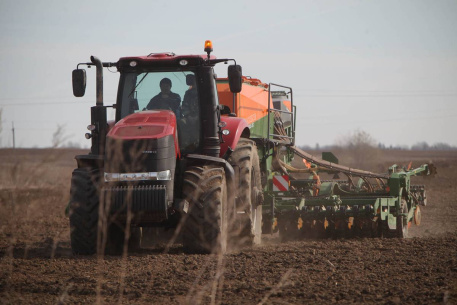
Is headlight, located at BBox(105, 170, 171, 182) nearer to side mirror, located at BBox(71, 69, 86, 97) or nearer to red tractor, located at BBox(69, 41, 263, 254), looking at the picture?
red tractor, located at BBox(69, 41, 263, 254)

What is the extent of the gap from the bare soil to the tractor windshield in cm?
167

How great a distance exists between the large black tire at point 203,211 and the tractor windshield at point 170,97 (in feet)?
2.17

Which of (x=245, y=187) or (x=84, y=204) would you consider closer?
(x=84, y=204)

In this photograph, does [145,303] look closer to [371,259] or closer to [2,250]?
[371,259]

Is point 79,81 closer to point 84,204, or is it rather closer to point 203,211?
point 84,204

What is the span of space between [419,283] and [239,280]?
70.5 inches

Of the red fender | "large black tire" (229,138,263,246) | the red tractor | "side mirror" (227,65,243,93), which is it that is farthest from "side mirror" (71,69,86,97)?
"large black tire" (229,138,263,246)

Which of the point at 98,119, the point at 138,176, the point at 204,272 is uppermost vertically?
the point at 98,119

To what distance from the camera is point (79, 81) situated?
8.76 m

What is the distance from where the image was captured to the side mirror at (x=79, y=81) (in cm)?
875

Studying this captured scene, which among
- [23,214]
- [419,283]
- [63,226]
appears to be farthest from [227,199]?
[63,226]

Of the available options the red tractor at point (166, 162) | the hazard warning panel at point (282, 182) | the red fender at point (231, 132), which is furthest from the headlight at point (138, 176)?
Result: the hazard warning panel at point (282, 182)

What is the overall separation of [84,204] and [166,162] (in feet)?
3.62

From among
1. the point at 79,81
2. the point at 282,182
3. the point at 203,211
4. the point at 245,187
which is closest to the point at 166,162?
the point at 203,211
